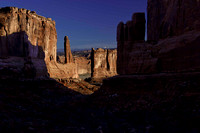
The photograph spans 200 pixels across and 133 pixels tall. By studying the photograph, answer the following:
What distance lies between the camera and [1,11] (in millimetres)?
18953

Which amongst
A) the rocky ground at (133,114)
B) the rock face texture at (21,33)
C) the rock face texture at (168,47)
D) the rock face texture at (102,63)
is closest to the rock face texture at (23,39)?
the rock face texture at (21,33)

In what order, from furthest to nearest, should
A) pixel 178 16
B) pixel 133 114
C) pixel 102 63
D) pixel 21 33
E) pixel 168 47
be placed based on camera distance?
pixel 102 63 < pixel 21 33 < pixel 178 16 < pixel 168 47 < pixel 133 114

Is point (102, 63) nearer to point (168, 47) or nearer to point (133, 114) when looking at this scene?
point (168, 47)

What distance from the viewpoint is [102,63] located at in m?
44.2

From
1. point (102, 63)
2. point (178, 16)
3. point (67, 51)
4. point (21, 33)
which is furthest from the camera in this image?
point (102, 63)

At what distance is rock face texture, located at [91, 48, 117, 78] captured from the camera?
1677 inches

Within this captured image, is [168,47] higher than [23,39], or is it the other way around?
[23,39]

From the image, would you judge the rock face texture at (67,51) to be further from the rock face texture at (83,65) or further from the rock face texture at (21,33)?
the rock face texture at (83,65)

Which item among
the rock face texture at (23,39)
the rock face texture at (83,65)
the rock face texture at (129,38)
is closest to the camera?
the rock face texture at (129,38)

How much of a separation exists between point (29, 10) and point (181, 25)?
20.3 meters

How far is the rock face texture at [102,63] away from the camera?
42.6m

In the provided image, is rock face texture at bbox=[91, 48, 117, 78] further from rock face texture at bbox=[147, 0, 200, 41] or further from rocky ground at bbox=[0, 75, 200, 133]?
rocky ground at bbox=[0, 75, 200, 133]

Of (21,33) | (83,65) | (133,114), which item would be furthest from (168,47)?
(83,65)

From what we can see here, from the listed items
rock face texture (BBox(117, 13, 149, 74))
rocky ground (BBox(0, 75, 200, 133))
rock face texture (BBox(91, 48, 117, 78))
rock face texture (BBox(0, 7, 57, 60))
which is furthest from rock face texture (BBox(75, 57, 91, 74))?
rocky ground (BBox(0, 75, 200, 133))
